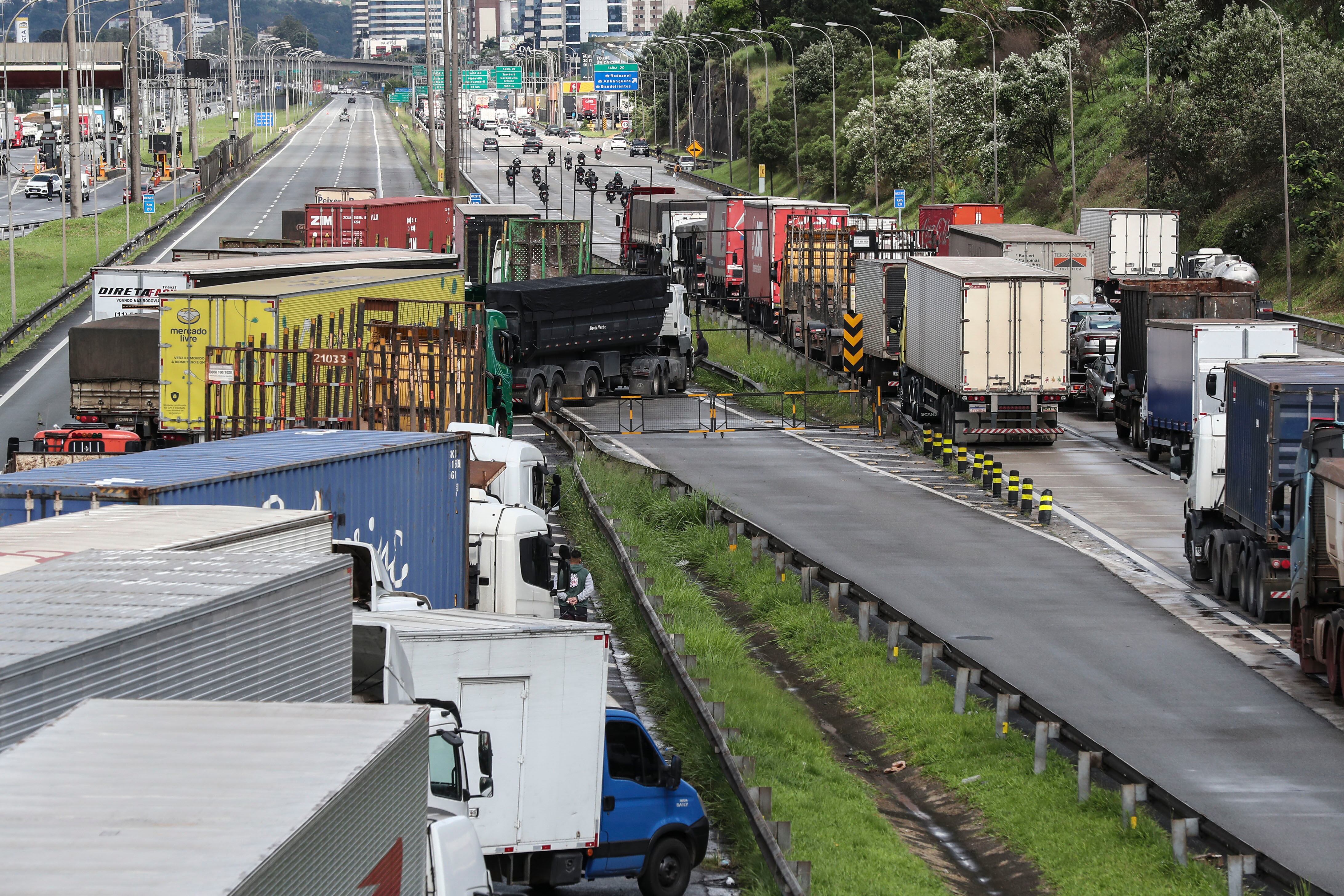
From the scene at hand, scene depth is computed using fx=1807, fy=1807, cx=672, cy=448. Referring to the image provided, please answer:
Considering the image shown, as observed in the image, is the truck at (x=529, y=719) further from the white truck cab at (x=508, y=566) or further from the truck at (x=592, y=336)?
the truck at (x=592, y=336)

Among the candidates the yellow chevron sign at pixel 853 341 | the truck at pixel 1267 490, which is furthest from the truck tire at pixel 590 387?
the truck at pixel 1267 490

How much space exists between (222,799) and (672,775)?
7989 mm

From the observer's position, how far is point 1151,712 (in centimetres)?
1944

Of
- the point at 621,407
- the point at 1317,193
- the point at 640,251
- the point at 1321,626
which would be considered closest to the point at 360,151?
the point at 640,251

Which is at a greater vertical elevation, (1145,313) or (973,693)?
(1145,313)

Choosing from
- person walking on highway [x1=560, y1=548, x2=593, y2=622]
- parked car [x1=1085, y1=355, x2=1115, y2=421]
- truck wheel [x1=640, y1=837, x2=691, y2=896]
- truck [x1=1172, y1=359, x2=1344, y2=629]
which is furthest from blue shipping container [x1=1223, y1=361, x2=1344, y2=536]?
parked car [x1=1085, y1=355, x2=1115, y2=421]

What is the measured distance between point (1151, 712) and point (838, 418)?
84.7 feet

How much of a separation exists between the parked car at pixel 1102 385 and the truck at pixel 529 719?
105 ft

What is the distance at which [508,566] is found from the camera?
20703 millimetres

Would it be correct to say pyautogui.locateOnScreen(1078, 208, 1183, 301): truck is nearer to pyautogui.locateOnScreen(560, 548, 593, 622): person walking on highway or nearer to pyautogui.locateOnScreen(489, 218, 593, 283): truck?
pyautogui.locateOnScreen(489, 218, 593, 283): truck

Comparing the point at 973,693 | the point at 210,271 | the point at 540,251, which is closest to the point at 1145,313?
the point at 210,271

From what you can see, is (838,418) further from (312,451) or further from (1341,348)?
(312,451)

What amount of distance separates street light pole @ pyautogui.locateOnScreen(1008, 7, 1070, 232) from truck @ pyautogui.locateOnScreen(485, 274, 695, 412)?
15.9m

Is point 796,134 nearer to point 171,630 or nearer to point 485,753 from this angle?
point 485,753
